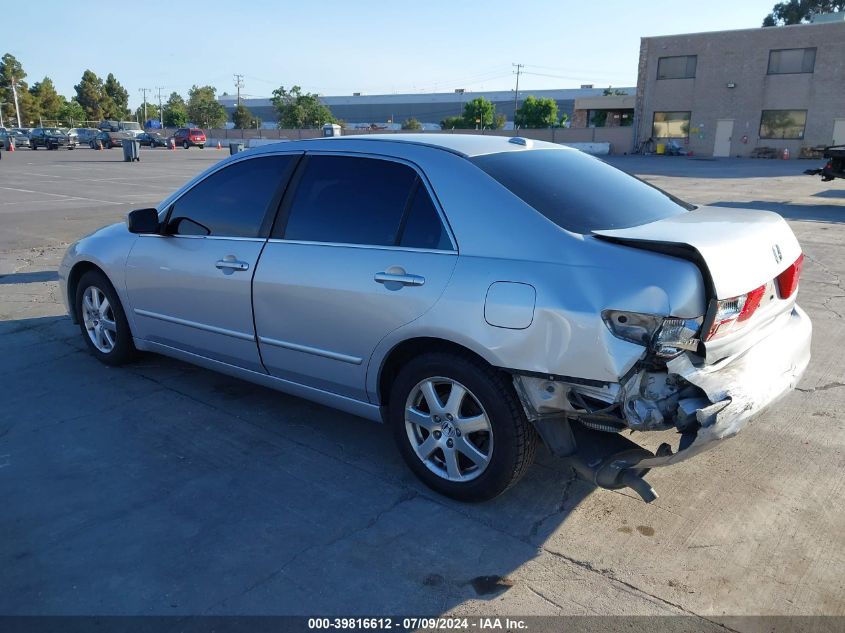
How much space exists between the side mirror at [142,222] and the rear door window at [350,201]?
1.22 m

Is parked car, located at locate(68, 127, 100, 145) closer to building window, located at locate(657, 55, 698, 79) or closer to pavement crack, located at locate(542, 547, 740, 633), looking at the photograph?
building window, located at locate(657, 55, 698, 79)

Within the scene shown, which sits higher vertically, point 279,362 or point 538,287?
point 538,287

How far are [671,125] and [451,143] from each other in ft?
164

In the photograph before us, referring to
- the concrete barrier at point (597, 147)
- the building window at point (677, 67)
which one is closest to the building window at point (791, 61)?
the building window at point (677, 67)

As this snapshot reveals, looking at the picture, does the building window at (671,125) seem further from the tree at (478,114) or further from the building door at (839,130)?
the tree at (478,114)

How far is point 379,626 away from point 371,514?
0.75 meters

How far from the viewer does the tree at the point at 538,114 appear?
7744cm

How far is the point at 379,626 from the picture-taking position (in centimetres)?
252

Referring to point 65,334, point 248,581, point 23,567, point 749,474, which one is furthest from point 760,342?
point 65,334

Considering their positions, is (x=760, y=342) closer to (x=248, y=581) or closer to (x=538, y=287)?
(x=538, y=287)

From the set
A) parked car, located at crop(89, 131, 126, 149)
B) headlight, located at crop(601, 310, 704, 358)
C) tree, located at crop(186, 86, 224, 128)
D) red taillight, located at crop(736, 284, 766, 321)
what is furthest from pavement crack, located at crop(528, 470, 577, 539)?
tree, located at crop(186, 86, 224, 128)

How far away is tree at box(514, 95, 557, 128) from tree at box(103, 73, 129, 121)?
2418 inches

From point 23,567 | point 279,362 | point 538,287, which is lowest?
point 23,567

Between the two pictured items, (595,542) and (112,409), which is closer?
(595,542)
